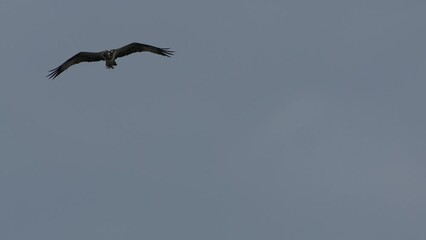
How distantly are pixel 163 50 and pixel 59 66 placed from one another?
31.4ft

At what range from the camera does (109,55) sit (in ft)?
243

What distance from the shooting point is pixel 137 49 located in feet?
249

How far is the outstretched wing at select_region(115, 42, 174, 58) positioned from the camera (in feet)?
245

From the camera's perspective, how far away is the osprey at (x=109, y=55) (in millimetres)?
74250

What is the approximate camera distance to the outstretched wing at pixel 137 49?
245 ft

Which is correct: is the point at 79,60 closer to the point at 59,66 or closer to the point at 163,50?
the point at 59,66

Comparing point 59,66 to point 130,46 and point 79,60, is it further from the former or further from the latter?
point 130,46

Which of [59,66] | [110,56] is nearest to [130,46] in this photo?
[110,56]

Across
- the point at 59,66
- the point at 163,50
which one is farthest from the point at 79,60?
the point at 163,50

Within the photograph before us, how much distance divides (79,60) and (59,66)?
1.87 m

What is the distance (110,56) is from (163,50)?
13.6 ft

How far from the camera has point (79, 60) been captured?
255 ft

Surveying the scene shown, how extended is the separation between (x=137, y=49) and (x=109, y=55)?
110 inches

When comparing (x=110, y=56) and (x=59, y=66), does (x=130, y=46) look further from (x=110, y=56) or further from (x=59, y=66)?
(x=59, y=66)
